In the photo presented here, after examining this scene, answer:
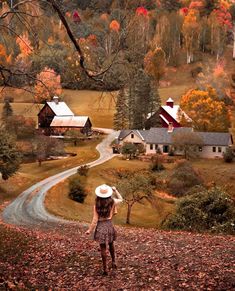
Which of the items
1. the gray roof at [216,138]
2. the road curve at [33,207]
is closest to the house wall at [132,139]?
the gray roof at [216,138]

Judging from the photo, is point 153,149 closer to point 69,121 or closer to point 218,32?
point 69,121

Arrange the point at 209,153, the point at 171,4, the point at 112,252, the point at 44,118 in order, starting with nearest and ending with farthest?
1. the point at 112,252
2. the point at 209,153
3. the point at 44,118
4. the point at 171,4

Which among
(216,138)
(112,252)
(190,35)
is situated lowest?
(112,252)

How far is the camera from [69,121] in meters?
87.7

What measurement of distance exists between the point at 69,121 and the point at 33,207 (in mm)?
49822

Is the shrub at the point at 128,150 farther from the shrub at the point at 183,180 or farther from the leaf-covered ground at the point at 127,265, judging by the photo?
the leaf-covered ground at the point at 127,265

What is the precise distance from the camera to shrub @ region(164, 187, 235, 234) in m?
22.5

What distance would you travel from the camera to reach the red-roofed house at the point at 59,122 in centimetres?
8619

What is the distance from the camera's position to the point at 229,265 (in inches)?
475

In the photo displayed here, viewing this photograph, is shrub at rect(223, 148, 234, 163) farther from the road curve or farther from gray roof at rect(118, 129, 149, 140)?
the road curve

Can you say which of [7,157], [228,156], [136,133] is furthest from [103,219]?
[136,133]

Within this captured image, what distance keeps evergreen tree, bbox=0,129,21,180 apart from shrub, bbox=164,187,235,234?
25937mm

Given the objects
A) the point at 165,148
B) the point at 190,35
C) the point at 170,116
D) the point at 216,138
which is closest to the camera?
the point at 216,138

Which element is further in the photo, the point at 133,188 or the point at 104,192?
the point at 133,188
